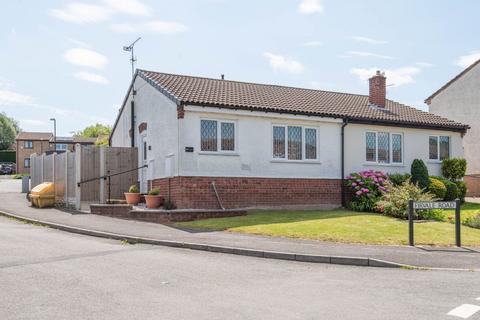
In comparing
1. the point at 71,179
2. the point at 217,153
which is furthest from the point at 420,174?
the point at 71,179

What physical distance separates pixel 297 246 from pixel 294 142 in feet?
27.9

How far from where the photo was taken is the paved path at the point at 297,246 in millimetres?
10016

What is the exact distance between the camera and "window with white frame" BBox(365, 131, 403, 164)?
21016 mm

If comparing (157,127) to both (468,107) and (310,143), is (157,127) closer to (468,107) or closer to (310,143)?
(310,143)

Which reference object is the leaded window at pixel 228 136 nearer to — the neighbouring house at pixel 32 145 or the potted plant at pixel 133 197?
Answer: the potted plant at pixel 133 197

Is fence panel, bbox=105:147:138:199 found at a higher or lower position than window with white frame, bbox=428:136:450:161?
lower

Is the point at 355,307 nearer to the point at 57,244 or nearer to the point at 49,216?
the point at 57,244

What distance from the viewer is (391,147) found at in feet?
70.6

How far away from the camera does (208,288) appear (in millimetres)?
7250

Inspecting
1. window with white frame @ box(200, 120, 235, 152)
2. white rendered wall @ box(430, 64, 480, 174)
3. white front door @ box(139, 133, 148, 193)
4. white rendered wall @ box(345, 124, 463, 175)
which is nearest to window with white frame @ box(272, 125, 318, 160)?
white rendered wall @ box(345, 124, 463, 175)

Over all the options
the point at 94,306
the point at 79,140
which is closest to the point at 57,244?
the point at 94,306

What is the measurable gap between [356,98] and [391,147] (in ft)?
14.8

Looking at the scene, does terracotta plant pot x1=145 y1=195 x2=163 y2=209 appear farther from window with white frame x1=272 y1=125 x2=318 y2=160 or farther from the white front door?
window with white frame x1=272 y1=125 x2=318 y2=160

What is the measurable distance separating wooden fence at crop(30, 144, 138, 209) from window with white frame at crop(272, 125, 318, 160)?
5.63 metres
